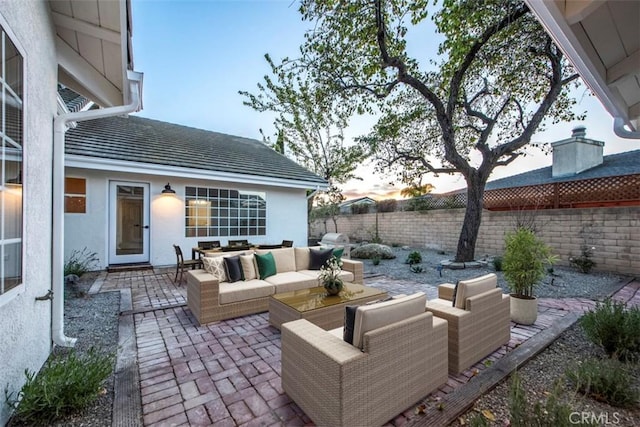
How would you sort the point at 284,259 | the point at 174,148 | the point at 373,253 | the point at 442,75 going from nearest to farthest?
the point at 284,259
the point at 442,75
the point at 174,148
the point at 373,253

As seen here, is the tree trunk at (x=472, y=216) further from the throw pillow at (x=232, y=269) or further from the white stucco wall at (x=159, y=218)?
the throw pillow at (x=232, y=269)

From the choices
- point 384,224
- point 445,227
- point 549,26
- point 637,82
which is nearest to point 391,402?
point 549,26

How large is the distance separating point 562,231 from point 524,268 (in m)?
5.75

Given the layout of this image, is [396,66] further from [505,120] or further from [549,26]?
[549,26]

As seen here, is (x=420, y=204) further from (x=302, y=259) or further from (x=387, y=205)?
(x=302, y=259)

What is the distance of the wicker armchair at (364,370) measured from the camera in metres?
1.76

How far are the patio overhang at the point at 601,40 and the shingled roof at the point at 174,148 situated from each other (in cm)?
803

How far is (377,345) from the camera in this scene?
186 centimetres

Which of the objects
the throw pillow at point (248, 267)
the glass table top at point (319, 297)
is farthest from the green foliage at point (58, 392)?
the throw pillow at point (248, 267)

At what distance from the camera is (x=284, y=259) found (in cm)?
522

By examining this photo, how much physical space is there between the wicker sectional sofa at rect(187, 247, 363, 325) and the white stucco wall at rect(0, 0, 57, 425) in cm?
152

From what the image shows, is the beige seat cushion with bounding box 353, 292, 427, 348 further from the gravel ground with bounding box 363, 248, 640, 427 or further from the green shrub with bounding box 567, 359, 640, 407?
the green shrub with bounding box 567, 359, 640, 407

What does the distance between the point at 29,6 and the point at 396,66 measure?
6551mm

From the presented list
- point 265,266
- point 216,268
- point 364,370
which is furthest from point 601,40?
point 216,268
